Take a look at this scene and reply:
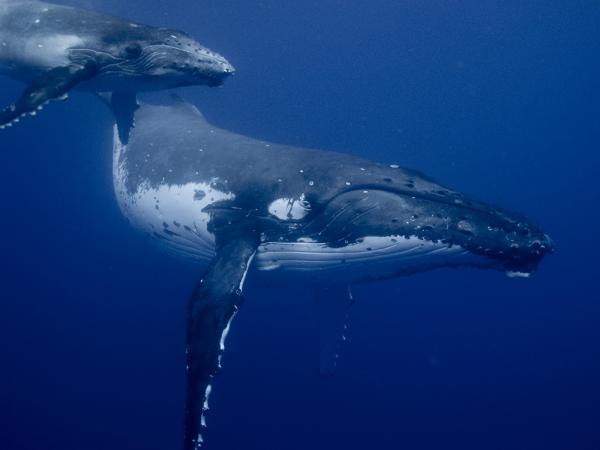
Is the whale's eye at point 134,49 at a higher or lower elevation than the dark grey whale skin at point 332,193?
higher

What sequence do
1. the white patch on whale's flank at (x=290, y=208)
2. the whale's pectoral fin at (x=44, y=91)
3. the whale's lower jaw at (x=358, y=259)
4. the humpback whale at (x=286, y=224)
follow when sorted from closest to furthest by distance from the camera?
the humpback whale at (x=286, y=224) → the whale's lower jaw at (x=358, y=259) → the whale's pectoral fin at (x=44, y=91) → the white patch on whale's flank at (x=290, y=208)

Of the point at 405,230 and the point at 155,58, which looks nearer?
the point at 405,230

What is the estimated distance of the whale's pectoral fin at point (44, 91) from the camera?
608cm

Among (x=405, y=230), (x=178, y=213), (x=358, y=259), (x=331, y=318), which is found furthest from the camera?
(x=331, y=318)

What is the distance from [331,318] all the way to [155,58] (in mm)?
6450

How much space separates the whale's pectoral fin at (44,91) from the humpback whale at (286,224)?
90.3 inches

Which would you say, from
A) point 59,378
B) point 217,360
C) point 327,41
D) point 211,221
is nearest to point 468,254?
point 217,360

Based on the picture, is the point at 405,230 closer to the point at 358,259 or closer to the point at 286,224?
the point at 358,259

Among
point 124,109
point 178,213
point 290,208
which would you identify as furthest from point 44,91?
point 290,208

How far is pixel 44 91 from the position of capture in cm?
616

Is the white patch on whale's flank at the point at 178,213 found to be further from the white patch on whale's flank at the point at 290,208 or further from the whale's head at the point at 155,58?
the whale's head at the point at 155,58

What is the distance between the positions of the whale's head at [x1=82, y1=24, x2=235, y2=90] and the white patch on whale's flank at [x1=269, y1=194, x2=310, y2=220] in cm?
197

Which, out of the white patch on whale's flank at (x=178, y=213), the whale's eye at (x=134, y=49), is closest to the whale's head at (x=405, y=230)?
the white patch on whale's flank at (x=178, y=213)

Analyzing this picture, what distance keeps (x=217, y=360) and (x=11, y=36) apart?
5995 mm
